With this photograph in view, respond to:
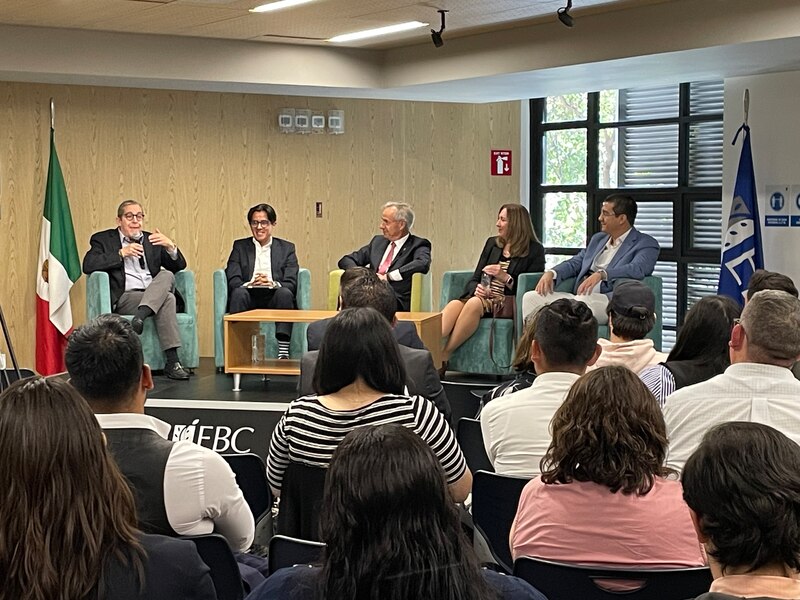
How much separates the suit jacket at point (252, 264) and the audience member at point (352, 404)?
5358mm

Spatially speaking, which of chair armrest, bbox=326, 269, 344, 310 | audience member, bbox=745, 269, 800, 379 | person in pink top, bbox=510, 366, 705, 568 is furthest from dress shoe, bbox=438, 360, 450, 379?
person in pink top, bbox=510, 366, 705, 568

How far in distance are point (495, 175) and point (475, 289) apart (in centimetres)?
246

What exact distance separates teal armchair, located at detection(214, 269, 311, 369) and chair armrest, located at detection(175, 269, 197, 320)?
0.76 ft

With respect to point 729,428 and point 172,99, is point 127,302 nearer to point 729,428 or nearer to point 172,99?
point 172,99

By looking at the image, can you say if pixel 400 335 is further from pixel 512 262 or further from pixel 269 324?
pixel 269 324

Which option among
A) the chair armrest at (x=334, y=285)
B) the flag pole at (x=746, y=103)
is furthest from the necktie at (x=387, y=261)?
the flag pole at (x=746, y=103)

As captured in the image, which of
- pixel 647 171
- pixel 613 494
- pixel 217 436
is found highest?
pixel 647 171

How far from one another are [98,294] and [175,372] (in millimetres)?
818

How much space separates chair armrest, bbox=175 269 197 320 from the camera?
329 inches

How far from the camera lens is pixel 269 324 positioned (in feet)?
27.8

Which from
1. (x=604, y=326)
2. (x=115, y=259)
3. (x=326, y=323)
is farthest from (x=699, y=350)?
(x=115, y=259)

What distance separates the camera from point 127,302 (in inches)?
316

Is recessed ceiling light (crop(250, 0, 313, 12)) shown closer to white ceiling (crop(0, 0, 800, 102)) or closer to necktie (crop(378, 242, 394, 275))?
white ceiling (crop(0, 0, 800, 102))

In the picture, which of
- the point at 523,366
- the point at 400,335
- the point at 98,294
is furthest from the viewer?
the point at 98,294
